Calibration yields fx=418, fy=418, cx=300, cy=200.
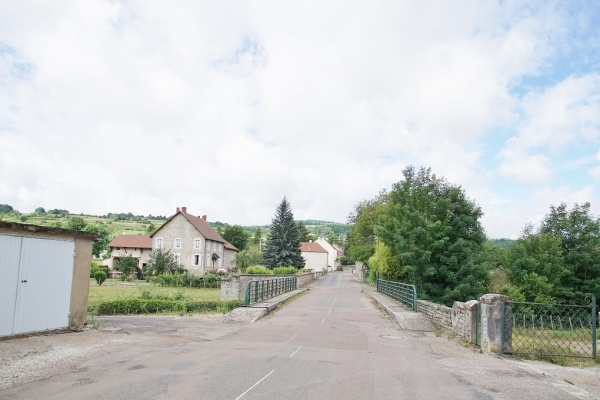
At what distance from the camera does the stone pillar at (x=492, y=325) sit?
10.2 meters

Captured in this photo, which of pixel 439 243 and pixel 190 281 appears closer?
pixel 439 243

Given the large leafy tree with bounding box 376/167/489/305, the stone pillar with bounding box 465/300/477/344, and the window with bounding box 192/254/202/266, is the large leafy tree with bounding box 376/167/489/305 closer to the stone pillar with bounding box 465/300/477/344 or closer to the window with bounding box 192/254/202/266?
the stone pillar with bounding box 465/300/477/344

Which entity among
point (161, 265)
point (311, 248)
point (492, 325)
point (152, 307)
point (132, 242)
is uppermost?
point (311, 248)

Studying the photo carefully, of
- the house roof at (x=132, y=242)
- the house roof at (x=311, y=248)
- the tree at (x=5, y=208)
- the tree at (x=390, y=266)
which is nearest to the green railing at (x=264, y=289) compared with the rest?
the tree at (x=390, y=266)

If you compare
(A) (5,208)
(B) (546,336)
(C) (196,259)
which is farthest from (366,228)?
(A) (5,208)

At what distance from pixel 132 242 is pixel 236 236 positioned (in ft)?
89.6

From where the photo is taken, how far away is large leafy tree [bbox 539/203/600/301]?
33375 millimetres

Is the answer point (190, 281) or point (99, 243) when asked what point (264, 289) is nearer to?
point (190, 281)

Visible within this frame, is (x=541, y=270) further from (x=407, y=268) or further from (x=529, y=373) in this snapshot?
(x=529, y=373)

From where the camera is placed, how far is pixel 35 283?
412 inches

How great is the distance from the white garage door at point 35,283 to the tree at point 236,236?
2999 inches

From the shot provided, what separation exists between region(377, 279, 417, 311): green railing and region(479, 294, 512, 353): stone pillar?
7.72 m

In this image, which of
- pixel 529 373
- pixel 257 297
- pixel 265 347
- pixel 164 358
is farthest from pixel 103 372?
pixel 257 297

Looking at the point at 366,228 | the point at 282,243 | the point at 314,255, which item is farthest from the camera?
the point at 314,255
